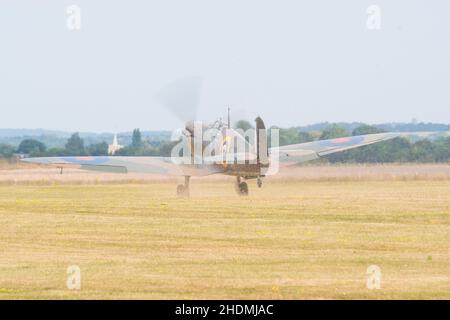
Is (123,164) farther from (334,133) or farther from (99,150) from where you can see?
(334,133)

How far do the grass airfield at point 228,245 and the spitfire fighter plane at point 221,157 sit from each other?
1.07 metres

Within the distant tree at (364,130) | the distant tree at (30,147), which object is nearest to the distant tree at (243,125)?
the distant tree at (364,130)

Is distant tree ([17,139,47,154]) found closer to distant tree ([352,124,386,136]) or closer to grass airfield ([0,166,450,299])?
distant tree ([352,124,386,136])

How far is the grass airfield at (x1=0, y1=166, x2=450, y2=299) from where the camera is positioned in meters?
17.3

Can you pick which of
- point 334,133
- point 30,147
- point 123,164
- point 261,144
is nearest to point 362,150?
point 334,133

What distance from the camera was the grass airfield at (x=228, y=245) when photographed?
17281mm

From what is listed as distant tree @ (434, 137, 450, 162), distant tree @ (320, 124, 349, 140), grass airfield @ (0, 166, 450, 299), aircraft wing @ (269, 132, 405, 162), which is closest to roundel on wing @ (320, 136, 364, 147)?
aircraft wing @ (269, 132, 405, 162)

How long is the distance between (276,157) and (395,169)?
20.7 meters

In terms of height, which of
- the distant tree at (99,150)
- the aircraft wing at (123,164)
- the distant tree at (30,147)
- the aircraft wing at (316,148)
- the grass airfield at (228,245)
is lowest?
the grass airfield at (228,245)

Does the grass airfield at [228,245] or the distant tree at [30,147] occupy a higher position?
the distant tree at [30,147]

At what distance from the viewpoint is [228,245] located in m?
23.1

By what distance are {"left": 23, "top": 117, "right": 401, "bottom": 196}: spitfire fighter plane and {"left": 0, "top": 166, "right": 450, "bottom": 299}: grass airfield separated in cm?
107

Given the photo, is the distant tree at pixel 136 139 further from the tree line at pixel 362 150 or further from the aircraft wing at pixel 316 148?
the aircraft wing at pixel 316 148
